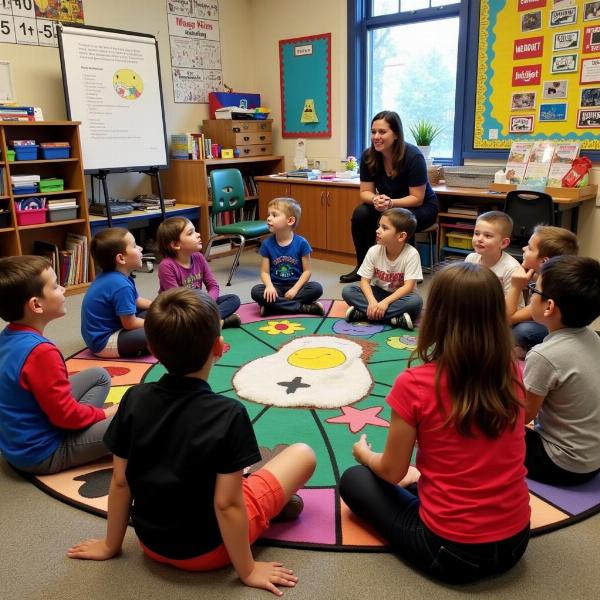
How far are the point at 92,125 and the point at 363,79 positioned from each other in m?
2.40

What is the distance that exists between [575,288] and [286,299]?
6.88 ft

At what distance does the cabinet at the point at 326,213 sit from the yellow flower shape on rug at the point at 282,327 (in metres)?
1.63

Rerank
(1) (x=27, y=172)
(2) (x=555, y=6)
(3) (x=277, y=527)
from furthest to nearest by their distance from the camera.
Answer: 1. (1) (x=27, y=172)
2. (2) (x=555, y=6)
3. (3) (x=277, y=527)

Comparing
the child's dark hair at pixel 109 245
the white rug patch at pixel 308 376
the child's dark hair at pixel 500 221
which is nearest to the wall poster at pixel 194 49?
the child's dark hair at pixel 109 245

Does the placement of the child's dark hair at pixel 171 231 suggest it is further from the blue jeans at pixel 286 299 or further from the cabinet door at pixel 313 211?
the cabinet door at pixel 313 211

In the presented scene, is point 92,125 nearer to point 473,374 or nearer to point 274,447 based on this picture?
point 274,447

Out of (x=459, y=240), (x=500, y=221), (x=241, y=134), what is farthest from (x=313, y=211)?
(x=500, y=221)

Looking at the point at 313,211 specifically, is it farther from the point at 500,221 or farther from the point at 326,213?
the point at 500,221

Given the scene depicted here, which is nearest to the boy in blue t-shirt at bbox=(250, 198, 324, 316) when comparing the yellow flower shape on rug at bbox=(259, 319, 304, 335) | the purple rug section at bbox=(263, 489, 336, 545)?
the yellow flower shape on rug at bbox=(259, 319, 304, 335)

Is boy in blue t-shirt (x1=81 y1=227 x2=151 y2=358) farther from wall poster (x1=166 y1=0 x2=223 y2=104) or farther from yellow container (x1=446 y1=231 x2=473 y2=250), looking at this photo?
wall poster (x1=166 y1=0 x2=223 y2=104)

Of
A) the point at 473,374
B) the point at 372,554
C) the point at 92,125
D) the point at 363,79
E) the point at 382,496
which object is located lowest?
the point at 372,554

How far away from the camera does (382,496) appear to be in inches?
58.6

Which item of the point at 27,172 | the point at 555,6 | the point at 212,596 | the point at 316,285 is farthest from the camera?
the point at 27,172

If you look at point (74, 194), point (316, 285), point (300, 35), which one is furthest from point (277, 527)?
point (300, 35)
